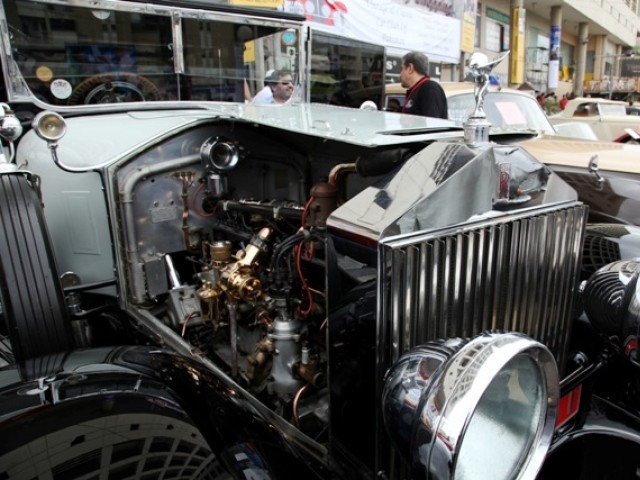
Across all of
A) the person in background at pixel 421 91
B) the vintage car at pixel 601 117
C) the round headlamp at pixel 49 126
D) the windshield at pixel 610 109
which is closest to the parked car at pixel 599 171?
the person in background at pixel 421 91

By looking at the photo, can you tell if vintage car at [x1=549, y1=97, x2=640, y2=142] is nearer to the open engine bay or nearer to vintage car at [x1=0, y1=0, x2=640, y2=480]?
the open engine bay

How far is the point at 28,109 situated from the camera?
247 centimetres

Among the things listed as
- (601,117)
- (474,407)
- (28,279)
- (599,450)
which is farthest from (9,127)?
(601,117)

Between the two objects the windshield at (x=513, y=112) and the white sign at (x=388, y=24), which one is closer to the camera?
the windshield at (x=513, y=112)

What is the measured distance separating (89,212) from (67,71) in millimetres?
779

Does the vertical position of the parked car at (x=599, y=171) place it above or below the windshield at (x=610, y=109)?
below

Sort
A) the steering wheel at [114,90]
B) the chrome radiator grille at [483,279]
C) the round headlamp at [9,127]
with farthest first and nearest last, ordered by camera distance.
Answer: the steering wheel at [114,90]
the round headlamp at [9,127]
the chrome radiator grille at [483,279]

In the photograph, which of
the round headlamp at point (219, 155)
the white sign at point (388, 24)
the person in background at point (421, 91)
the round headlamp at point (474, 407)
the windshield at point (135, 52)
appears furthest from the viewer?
the white sign at point (388, 24)

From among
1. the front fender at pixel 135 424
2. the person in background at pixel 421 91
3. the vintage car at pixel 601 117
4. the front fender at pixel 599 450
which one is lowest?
the front fender at pixel 599 450

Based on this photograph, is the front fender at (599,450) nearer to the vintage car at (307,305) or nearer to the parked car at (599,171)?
the vintage car at (307,305)

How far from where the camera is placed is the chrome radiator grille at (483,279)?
1211mm

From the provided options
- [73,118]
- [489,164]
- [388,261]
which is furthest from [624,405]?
[73,118]

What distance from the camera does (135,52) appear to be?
2689mm

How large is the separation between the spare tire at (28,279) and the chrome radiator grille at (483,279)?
1.27 meters
